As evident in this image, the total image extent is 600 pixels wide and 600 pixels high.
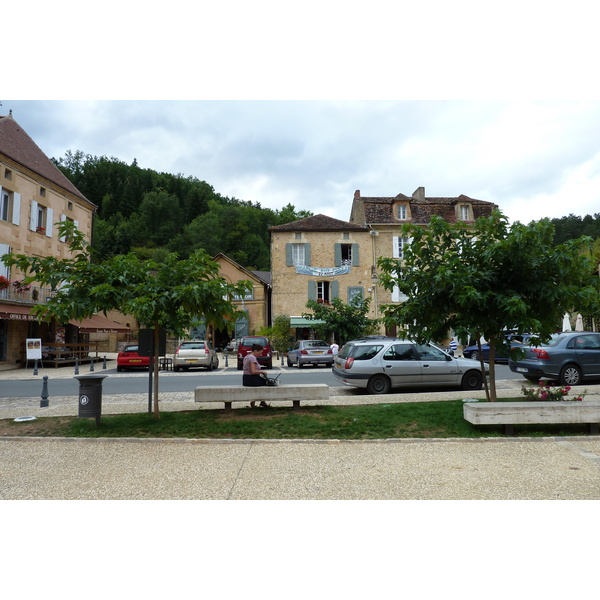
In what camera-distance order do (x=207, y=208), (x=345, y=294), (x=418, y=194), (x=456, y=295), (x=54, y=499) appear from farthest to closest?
1. (x=207, y=208)
2. (x=418, y=194)
3. (x=345, y=294)
4. (x=456, y=295)
5. (x=54, y=499)

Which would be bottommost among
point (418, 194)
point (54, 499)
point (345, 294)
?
point (54, 499)

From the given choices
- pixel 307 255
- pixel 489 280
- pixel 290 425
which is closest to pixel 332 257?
pixel 307 255

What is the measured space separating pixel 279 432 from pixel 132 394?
712 cm

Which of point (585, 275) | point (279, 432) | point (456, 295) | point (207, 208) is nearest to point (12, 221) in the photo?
point (279, 432)

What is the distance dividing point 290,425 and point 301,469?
2.40 metres

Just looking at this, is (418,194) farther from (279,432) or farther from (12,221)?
(279,432)

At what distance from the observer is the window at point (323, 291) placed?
34.2 m

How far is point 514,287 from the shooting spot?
8.15 meters

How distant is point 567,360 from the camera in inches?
501

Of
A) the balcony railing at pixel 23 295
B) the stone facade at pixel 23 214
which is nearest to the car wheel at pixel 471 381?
the balcony railing at pixel 23 295

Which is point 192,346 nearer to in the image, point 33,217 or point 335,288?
point 33,217

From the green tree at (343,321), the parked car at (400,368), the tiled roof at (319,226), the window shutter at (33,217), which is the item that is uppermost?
the tiled roof at (319,226)

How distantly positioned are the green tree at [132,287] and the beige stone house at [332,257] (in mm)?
25132

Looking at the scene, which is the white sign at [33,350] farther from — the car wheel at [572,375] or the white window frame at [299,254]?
the car wheel at [572,375]
